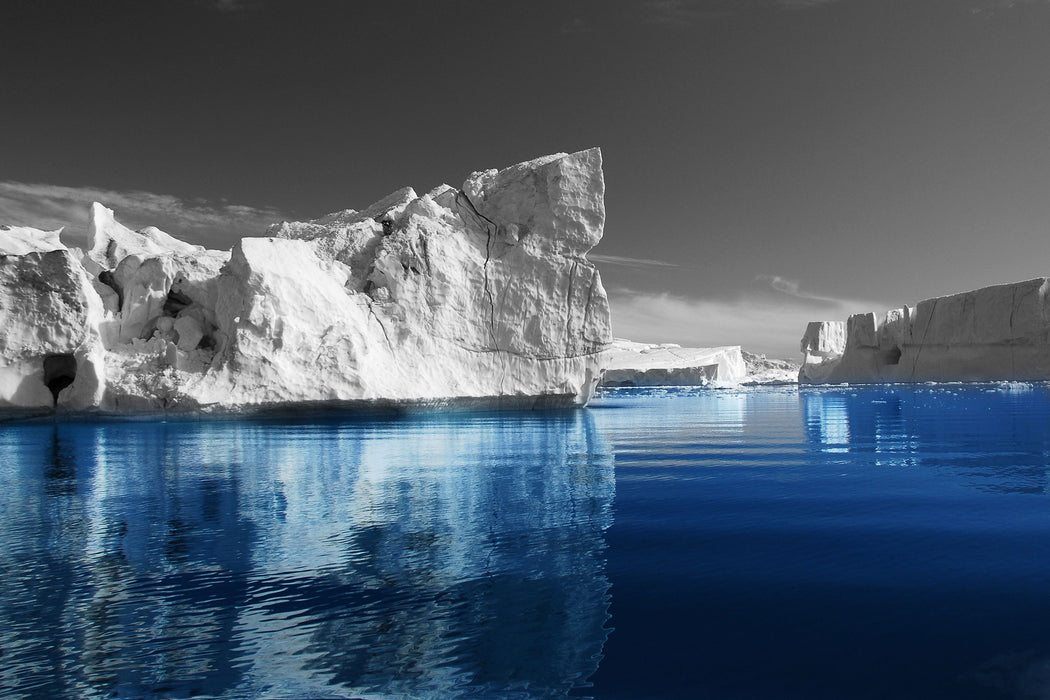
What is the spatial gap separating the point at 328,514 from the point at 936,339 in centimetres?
4096

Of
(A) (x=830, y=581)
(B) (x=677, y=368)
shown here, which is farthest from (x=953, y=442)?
(B) (x=677, y=368)

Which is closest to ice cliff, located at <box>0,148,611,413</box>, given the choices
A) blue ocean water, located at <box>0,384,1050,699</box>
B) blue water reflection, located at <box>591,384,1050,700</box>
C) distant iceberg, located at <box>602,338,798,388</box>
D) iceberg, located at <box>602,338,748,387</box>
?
blue ocean water, located at <box>0,384,1050,699</box>

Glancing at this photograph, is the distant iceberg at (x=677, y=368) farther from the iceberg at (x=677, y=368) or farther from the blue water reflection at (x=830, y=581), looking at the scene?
the blue water reflection at (x=830, y=581)

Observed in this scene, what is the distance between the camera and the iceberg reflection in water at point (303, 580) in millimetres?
2148

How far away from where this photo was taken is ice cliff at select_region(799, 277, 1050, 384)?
107 ft

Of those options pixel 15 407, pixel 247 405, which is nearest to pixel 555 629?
pixel 247 405

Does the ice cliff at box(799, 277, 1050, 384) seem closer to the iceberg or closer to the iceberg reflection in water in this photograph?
the iceberg

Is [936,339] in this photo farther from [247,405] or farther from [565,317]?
[247,405]

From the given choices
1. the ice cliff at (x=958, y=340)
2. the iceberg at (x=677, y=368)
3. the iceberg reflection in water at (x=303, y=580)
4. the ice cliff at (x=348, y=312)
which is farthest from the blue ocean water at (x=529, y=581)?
the iceberg at (x=677, y=368)

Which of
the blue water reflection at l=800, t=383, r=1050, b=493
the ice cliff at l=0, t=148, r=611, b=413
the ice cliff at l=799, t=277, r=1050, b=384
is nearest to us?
the blue water reflection at l=800, t=383, r=1050, b=493

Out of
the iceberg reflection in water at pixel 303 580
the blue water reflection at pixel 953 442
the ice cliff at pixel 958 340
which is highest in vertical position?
the ice cliff at pixel 958 340

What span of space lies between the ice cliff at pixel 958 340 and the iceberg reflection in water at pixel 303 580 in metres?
36.4

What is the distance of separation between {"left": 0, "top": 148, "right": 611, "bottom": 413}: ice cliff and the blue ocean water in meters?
6.68

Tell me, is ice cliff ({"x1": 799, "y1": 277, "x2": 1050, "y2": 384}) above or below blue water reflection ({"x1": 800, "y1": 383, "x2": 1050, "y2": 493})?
above
